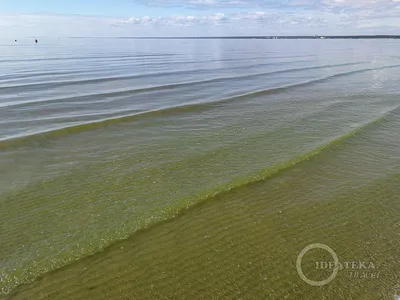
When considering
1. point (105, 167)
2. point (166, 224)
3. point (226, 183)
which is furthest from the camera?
point (105, 167)

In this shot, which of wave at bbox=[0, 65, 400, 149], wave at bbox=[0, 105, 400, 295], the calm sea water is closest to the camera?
the calm sea water

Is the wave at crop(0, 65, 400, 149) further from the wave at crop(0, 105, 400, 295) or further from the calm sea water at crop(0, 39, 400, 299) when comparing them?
the wave at crop(0, 105, 400, 295)

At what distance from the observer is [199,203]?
26.7 ft

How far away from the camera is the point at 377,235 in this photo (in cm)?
673

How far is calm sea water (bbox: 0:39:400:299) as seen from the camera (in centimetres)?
568

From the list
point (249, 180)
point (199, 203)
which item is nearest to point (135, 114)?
point (249, 180)

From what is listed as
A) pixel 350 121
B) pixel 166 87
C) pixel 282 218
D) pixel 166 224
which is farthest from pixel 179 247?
pixel 166 87

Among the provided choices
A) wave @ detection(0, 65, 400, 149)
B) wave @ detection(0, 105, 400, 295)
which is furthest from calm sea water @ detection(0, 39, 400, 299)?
wave @ detection(0, 65, 400, 149)

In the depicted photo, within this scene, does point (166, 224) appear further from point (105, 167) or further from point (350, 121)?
point (350, 121)

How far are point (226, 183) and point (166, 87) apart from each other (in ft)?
61.8

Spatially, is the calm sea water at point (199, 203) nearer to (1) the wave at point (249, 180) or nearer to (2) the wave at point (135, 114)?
(1) the wave at point (249, 180)

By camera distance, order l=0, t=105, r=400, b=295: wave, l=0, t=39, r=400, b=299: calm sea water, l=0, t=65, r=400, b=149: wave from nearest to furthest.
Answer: l=0, t=39, r=400, b=299: calm sea water < l=0, t=105, r=400, b=295: wave < l=0, t=65, r=400, b=149: wave

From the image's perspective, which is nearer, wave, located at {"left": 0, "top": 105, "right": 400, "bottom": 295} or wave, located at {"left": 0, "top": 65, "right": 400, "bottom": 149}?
wave, located at {"left": 0, "top": 105, "right": 400, "bottom": 295}

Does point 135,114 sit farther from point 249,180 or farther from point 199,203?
point 199,203
